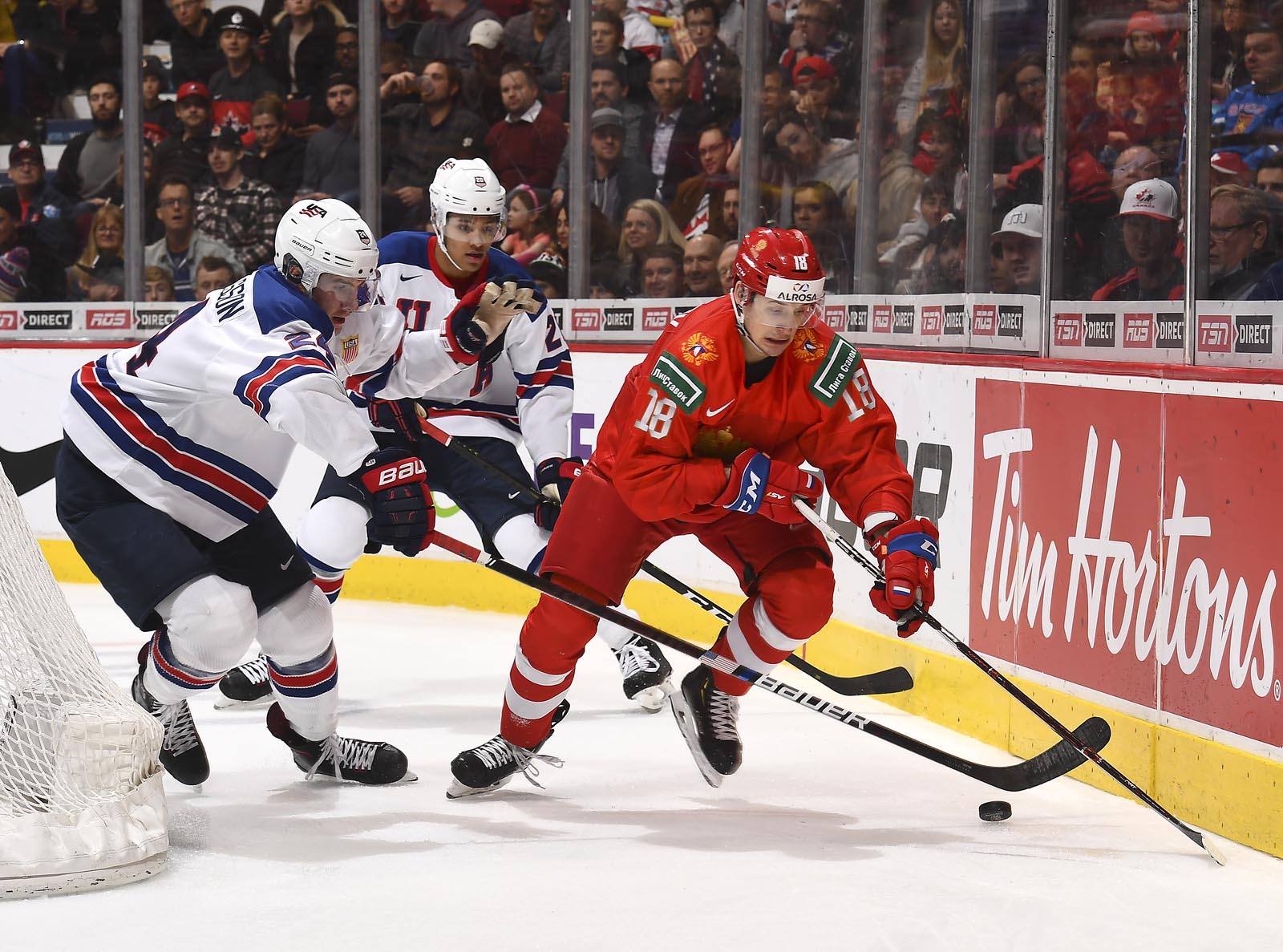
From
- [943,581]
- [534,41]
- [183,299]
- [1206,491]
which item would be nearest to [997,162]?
[943,581]

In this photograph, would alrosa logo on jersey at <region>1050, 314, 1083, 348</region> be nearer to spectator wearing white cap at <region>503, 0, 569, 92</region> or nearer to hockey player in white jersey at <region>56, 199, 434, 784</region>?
hockey player in white jersey at <region>56, 199, 434, 784</region>

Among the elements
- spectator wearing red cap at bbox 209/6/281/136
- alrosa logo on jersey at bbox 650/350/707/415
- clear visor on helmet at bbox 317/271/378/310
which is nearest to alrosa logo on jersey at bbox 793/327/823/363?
alrosa logo on jersey at bbox 650/350/707/415

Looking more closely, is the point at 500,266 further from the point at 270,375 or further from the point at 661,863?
the point at 661,863

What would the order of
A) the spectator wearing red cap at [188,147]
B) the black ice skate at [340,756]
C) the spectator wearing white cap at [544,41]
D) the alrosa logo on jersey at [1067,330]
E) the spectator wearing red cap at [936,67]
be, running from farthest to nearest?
the spectator wearing red cap at [188,147]
the spectator wearing white cap at [544,41]
the spectator wearing red cap at [936,67]
the alrosa logo on jersey at [1067,330]
the black ice skate at [340,756]

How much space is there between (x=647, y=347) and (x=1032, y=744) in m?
2.29

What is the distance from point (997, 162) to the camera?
4.05m

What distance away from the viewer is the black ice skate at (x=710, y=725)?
3041 mm

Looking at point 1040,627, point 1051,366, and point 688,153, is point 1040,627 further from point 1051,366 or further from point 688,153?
point 688,153

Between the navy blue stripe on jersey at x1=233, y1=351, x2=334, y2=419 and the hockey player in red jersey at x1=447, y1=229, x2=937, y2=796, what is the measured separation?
58 cm

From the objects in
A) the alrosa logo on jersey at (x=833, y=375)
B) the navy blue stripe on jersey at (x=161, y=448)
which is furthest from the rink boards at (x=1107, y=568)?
the navy blue stripe on jersey at (x=161, y=448)

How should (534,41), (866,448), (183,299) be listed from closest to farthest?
(866,448) < (534,41) < (183,299)

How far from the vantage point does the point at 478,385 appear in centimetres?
413

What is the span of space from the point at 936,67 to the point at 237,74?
319cm

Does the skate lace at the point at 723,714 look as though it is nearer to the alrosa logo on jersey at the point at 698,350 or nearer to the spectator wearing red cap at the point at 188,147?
the alrosa logo on jersey at the point at 698,350
